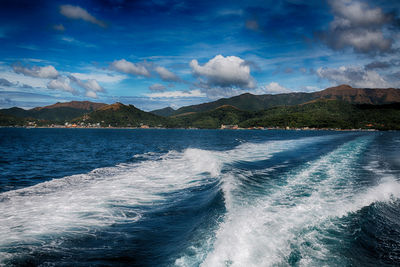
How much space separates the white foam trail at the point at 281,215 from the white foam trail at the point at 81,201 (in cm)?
389

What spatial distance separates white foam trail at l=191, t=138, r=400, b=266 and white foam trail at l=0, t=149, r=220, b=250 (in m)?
3.89

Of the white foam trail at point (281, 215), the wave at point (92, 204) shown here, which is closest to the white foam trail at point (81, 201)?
the wave at point (92, 204)

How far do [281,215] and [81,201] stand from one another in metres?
8.64

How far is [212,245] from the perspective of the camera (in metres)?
6.03

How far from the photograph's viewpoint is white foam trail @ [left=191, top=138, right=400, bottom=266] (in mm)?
5527

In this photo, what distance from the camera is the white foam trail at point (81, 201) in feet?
24.7

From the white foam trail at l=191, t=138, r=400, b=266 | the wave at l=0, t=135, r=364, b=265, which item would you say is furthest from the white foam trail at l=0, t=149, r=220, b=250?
the white foam trail at l=191, t=138, r=400, b=266

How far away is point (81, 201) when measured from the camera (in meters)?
10.2

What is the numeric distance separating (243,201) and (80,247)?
6.26 meters

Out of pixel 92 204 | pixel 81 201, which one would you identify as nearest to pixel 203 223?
pixel 92 204

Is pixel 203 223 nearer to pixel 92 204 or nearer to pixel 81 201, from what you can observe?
pixel 92 204

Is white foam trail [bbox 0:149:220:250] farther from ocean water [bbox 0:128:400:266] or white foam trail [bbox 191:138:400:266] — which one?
white foam trail [bbox 191:138:400:266]

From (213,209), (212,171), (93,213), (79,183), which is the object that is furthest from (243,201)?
(79,183)

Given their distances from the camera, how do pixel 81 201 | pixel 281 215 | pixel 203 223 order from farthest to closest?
pixel 81 201 < pixel 281 215 < pixel 203 223
